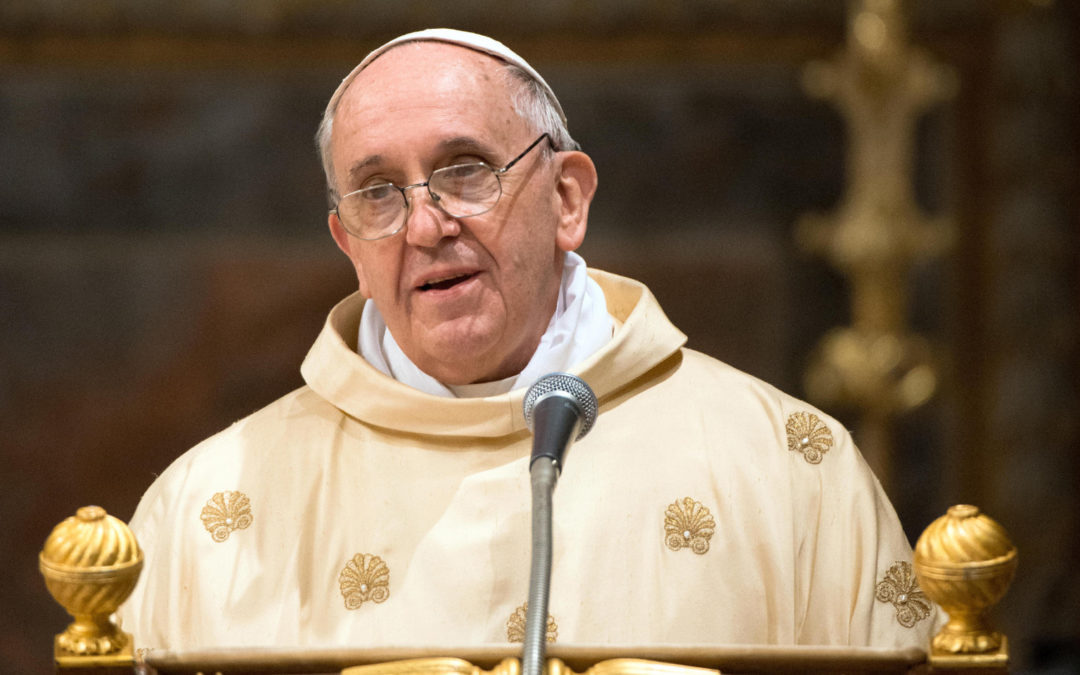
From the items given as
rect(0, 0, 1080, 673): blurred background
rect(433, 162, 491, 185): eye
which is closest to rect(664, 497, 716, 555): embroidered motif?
rect(433, 162, 491, 185): eye

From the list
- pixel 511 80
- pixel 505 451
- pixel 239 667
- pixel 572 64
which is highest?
pixel 572 64

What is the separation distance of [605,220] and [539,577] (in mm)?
2214

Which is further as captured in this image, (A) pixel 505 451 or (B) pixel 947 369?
(B) pixel 947 369

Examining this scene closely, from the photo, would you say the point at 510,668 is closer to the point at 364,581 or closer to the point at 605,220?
the point at 364,581

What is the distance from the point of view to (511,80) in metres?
2.35

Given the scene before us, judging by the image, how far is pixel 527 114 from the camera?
2361mm

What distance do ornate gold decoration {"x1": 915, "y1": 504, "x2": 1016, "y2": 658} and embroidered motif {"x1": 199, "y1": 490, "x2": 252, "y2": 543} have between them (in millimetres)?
1049

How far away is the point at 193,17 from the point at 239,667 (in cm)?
250

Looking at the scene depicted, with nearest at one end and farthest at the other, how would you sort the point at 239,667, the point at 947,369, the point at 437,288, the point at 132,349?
the point at 239,667 < the point at 437,288 < the point at 132,349 < the point at 947,369

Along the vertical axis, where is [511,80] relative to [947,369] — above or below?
above

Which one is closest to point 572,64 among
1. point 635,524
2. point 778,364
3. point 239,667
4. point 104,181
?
point 778,364

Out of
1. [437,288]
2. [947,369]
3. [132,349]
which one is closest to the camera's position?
[437,288]

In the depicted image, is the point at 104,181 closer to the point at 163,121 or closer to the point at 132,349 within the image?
the point at 163,121

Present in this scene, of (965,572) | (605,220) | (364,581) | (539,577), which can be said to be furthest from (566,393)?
(605,220)
